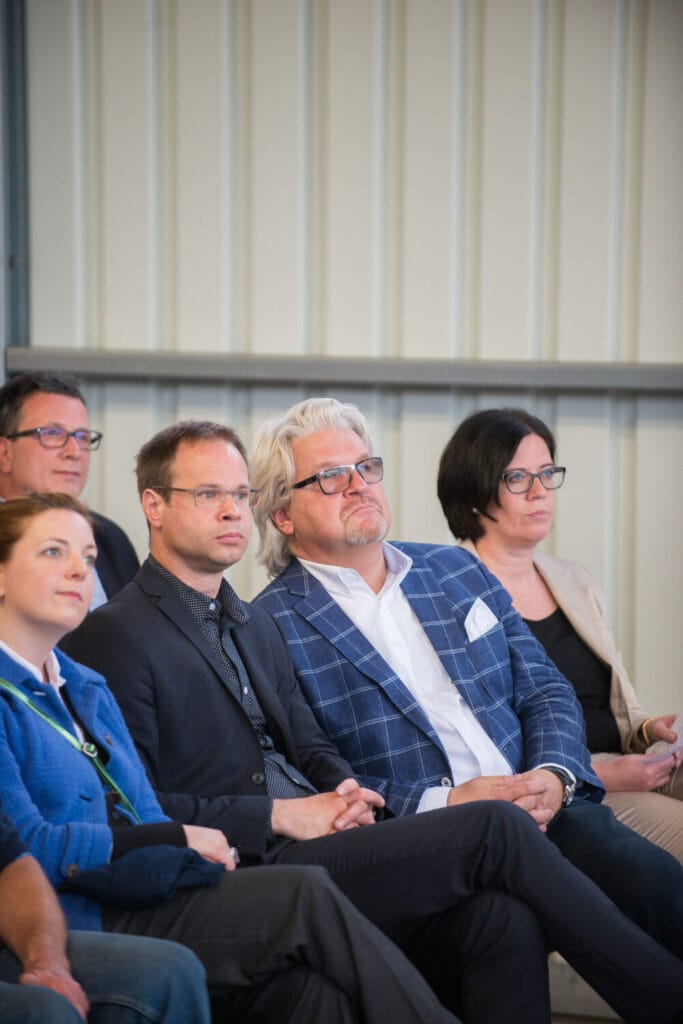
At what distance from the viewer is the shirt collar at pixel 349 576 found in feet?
9.45

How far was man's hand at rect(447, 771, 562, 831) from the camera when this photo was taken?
2.59 metres

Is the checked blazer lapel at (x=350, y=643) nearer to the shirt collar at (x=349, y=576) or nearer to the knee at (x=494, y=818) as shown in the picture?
the shirt collar at (x=349, y=576)

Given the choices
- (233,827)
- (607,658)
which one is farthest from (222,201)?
(233,827)

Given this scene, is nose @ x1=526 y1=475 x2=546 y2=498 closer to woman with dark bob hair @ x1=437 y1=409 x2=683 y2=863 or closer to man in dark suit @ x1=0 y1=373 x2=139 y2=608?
woman with dark bob hair @ x1=437 y1=409 x2=683 y2=863

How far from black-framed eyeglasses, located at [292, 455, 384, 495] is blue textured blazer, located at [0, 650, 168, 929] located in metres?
0.93

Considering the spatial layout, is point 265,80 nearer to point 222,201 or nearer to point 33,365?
point 222,201

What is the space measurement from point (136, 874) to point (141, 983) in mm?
178

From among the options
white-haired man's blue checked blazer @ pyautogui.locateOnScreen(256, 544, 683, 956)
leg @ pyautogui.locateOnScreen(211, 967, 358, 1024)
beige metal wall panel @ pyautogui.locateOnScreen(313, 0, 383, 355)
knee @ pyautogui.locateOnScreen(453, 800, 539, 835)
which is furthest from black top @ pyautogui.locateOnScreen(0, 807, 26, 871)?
beige metal wall panel @ pyautogui.locateOnScreen(313, 0, 383, 355)

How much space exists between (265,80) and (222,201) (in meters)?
0.43

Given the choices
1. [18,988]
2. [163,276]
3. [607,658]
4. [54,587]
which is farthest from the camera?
[163,276]

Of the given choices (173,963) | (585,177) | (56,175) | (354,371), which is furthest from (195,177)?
(173,963)

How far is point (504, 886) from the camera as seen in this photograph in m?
2.24

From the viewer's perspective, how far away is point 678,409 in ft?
15.1

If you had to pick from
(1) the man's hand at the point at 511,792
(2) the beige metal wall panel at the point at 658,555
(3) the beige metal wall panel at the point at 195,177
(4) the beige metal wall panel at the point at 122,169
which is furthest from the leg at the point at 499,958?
(4) the beige metal wall panel at the point at 122,169
